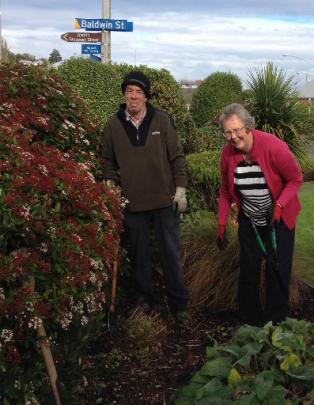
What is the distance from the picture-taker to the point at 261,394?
2598 mm

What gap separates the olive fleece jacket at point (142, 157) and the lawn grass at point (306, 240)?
1.80 meters

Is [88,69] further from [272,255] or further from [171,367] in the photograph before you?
[171,367]

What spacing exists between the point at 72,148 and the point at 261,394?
241 cm

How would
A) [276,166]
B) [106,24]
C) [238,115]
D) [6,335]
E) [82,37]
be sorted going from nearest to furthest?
[6,335], [238,115], [276,166], [106,24], [82,37]

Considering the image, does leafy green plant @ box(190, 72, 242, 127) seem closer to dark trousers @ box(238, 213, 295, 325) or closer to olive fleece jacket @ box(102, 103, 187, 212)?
olive fleece jacket @ box(102, 103, 187, 212)

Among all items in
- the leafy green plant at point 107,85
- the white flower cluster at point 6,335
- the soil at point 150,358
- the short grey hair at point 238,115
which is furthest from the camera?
the leafy green plant at point 107,85

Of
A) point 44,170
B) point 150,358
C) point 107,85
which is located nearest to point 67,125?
point 44,170

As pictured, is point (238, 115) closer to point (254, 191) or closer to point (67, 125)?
point (254, 191)

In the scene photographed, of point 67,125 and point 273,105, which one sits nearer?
point 67,125

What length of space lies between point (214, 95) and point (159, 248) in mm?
8461

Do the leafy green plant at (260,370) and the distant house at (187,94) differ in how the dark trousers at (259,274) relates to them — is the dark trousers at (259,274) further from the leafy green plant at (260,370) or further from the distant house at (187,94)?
the distant house at (187,94)

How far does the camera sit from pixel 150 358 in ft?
14.2

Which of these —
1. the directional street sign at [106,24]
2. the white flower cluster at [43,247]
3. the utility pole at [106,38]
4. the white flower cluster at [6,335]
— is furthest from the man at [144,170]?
the directional street sign at [106,24]

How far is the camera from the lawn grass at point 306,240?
6.05m
